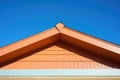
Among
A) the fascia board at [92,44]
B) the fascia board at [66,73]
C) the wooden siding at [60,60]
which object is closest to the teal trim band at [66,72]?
the fascia board at [66,73]

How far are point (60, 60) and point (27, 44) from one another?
1031mm

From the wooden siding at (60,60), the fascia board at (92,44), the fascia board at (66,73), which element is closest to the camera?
the fascia board at (66,73)

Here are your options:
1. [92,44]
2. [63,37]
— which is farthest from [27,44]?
[92,44]

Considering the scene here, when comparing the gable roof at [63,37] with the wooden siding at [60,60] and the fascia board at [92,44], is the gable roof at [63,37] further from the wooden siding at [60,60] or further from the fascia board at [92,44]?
the wooden siding at [60,60]

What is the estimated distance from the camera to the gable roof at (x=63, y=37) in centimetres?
525

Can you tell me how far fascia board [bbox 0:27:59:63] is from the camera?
5271mm

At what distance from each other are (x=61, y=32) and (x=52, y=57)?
77 centimetres

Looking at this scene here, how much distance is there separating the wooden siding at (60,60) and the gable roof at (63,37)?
0.49 feet

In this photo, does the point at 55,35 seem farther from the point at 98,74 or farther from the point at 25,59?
the point at 98,74

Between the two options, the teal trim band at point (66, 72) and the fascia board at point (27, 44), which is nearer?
the teal trim band at point (66, 72)

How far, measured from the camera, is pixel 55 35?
5742mm

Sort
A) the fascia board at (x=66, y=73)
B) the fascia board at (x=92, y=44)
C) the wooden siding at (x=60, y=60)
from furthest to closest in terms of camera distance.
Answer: the wooden siding at (x=60, y=60)
the fascia board at (x=92, y=44)
the fascia board at (x=66, y=73)

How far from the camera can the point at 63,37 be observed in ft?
19.2

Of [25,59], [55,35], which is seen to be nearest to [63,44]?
[55,35]
